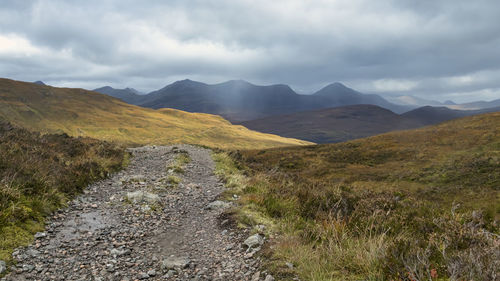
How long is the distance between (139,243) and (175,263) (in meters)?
1.62

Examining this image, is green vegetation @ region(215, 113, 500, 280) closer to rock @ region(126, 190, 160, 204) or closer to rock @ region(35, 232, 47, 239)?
rock @ region(126, 190, 160, 204)

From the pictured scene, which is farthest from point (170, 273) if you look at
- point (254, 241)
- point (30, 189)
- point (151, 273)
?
point (30, 189)

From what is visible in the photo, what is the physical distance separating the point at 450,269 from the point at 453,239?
61.5 inches

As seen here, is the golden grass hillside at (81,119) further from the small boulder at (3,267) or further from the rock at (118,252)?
the small boulder at (3,267)

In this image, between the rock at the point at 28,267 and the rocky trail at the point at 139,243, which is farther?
the rocky trail at the point at 139,243

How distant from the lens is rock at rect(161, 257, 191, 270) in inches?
213

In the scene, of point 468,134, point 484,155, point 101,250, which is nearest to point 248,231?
point 101,250

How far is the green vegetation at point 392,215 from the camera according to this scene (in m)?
3.92

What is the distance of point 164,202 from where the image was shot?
33.1ft

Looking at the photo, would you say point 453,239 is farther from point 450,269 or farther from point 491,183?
point 491,183

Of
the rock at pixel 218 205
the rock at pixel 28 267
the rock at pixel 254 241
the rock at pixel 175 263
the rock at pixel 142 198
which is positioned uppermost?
the rock at pixel 254 241

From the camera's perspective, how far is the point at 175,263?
5527mm

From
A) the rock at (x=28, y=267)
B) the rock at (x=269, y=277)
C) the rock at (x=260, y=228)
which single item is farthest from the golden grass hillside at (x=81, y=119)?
the rock at (x=269, y=277)

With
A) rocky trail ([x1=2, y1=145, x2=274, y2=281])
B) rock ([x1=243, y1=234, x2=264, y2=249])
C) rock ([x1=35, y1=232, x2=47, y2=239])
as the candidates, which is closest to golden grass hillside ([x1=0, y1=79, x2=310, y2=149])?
rocky trail ([x1=2, y1=145, x2=274, y2=281])
